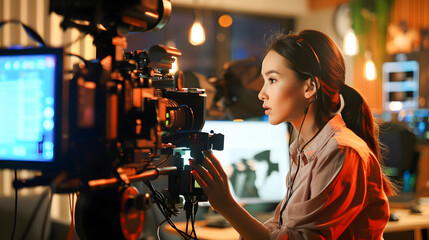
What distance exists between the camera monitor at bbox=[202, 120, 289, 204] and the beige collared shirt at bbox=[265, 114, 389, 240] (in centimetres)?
79

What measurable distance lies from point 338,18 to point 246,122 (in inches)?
168

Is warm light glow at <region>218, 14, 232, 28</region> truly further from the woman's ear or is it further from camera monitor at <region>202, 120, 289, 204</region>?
the woman's ear

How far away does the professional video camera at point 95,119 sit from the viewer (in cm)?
92

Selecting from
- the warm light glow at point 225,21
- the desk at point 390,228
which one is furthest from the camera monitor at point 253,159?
the warm light glow at point 225,21

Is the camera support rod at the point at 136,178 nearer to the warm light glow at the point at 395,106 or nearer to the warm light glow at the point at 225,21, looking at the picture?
the warm light glow at the point at 225,21

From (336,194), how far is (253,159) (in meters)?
0.97

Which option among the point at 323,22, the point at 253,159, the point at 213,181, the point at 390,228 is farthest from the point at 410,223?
the point at 323,22

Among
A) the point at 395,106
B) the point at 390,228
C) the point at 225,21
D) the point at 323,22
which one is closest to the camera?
the point at 390,228

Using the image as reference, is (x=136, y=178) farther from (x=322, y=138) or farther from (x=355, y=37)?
(x=355, y=37)

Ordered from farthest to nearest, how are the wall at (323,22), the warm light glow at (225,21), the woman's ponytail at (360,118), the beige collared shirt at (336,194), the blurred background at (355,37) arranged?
the wall at (323,22) < the warm light glow at (225,21) < the blurred background at (355,37) < the woman's ponytail at (360,118) < the beige collared shirt at (336,194)

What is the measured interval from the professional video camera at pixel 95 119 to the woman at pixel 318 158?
0.26 m

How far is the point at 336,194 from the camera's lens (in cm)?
119

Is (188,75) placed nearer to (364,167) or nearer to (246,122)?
(246,122)

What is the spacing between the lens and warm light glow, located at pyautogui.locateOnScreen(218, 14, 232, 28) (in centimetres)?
602
